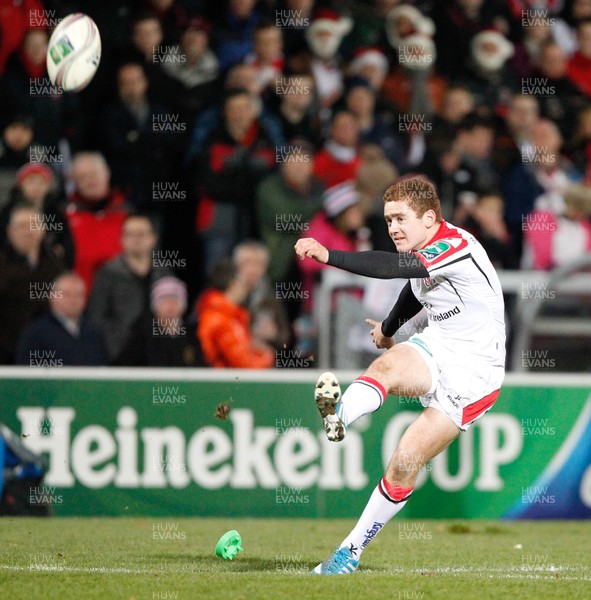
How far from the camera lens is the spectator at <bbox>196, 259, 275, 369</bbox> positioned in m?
11.4

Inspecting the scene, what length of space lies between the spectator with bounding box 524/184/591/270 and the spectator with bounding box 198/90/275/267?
2.95 meters

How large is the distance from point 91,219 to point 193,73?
2.34 metres

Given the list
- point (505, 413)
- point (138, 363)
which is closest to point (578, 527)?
point (505, 413)

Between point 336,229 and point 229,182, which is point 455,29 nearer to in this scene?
point 336,229

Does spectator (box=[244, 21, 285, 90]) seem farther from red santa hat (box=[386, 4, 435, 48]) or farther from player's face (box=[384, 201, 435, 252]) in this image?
player's face (box=[384, 201, 435, 252])

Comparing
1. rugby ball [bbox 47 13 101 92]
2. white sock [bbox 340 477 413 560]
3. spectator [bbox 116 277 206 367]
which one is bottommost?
white sock [bbox 340 477 413 560]

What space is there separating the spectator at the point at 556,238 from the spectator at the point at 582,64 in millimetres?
2526

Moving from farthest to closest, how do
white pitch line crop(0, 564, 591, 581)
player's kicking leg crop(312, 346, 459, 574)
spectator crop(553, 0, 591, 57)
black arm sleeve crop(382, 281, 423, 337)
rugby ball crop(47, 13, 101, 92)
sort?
spectator crop(553, 0, 591, 57), rugby ball crop(47, 13, 101, 92), black arm sleeve crop(382, 281, 423, 337), white pitch line crop(0, 564, 591, 581), player's kicking leg crop(312, 346, 459, 574)

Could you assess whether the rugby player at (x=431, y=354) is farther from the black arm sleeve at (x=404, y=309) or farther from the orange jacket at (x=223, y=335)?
the orange jacket at (x=223, y=335)

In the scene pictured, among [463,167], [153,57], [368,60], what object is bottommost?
[463,167]

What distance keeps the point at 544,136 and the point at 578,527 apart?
5.30 metres

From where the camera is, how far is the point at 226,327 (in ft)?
37.4

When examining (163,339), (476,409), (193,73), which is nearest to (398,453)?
(476,409)

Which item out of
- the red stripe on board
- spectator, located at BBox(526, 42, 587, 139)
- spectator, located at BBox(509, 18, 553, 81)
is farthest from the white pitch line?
spectator, located at BBox(509, 18, 553, 81)
